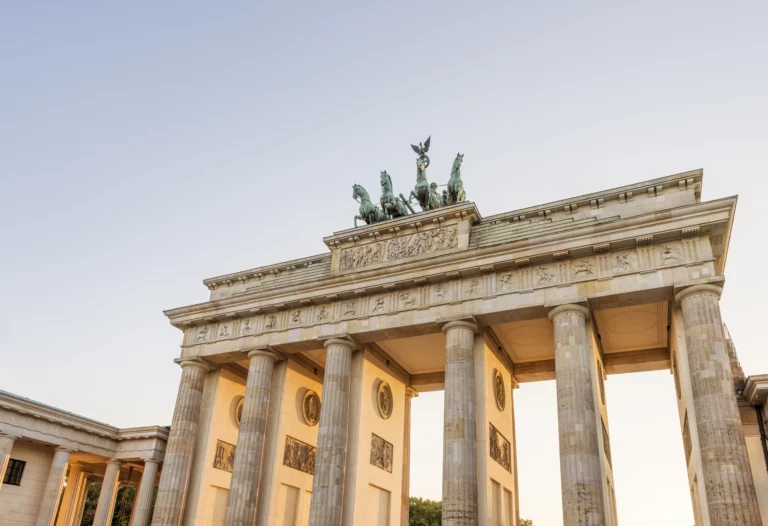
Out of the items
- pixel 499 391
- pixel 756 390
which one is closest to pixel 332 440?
pixel 499 391

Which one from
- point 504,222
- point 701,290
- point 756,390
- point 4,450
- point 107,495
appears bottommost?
point 107,495

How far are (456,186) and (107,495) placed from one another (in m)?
24.6

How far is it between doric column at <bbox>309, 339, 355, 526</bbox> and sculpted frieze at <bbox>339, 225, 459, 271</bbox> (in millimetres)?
3769

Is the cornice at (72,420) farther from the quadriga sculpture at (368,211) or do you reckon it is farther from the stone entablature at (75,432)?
the quadriga sculpture at (368,211)

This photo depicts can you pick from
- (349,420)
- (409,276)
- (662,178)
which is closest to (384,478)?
(349,420)

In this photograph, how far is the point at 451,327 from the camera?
2373 cm

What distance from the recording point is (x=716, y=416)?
1853cm

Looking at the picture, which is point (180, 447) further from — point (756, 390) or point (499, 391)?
point (756, 390)

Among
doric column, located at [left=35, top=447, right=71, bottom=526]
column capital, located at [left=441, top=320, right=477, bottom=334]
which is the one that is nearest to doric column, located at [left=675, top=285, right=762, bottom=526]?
column capital, located at [left=441, top=320, right=477, bottom=334]

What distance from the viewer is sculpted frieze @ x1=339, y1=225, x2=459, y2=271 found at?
84.8 ft

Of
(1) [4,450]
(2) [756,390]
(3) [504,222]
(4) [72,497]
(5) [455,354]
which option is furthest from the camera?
(4) [72,497]

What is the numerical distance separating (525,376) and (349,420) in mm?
8844

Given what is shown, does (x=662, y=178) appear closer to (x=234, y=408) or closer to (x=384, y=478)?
(x=384, y=478)

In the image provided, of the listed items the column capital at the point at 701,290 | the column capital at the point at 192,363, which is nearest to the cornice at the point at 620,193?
the column capital at the point at 701,290
